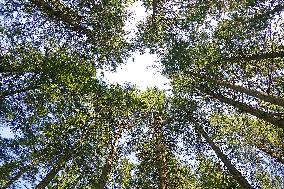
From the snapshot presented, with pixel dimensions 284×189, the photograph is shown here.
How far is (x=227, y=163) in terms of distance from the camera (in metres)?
14.6

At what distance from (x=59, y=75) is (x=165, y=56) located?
673cm

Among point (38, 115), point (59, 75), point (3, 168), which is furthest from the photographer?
point (3, 168)

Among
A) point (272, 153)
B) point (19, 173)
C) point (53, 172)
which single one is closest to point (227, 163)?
point (272, 153)

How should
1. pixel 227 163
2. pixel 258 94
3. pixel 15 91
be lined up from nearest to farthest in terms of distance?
pixel 15 91 < pixel 258 94 < pixel 227 163

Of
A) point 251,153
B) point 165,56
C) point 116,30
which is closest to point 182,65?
point 165,56

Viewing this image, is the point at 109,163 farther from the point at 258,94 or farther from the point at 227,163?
the point at 258,94

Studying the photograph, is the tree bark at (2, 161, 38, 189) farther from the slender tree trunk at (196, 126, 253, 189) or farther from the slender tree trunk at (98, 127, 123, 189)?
the slender tree trunk at (196, 126, 253, 189)

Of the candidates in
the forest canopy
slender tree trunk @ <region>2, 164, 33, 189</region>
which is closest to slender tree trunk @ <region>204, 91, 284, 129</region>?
the forest canopy

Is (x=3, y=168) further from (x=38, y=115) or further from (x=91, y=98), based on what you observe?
(x=91, y=98)

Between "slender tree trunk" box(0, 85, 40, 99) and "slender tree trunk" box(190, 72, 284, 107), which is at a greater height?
"slender tree trunk" box(190, 72, 284, 107)

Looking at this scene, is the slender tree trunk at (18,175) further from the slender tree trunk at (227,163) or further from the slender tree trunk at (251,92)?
the slender tree trunk at (251,92)

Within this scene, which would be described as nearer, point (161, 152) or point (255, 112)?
point (255, 112)

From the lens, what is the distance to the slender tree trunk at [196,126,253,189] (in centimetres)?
1257

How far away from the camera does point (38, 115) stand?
11.9 meters
